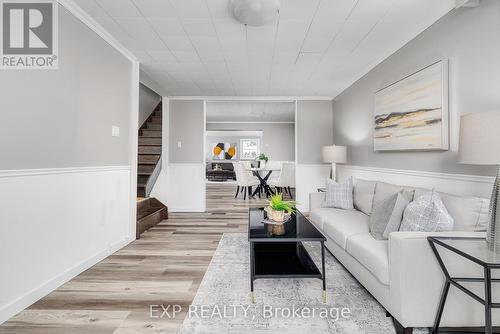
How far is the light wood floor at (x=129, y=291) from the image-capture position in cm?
155

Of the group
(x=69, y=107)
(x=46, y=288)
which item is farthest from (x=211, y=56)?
(x=46, y=288)

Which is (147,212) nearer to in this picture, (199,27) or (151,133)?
(151,133)

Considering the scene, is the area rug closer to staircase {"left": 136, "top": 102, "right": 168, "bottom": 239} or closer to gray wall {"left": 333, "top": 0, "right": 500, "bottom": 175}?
gray wall {"left": 333, "top": 0, "right": 500, "bottom": 175}

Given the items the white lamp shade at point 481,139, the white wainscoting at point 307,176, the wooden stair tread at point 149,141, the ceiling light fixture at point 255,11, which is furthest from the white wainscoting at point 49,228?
the white wainscoting at point 307,176

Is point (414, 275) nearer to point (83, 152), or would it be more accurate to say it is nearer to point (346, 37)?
point (346, 37)

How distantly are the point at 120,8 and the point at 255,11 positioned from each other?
1221 mm

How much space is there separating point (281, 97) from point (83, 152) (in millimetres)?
3760

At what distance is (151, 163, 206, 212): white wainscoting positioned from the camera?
5031mm

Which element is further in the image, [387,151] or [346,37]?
[387,151]

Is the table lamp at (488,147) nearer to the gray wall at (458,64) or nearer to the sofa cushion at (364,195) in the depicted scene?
the gray wall at (458,64)

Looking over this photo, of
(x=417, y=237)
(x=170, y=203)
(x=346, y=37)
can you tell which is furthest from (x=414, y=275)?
(x=170, y=203)

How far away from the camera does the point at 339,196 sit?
306 centimetres

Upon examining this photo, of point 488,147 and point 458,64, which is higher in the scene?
point 458,64

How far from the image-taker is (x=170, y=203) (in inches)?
198
